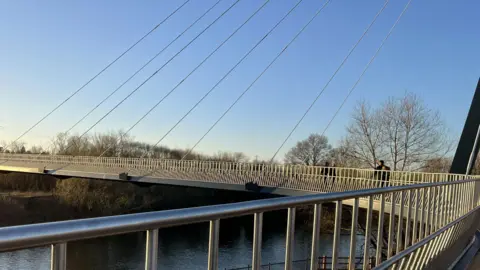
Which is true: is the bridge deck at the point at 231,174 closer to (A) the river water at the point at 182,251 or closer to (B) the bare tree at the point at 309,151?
(A) the river water at the point at 182,251

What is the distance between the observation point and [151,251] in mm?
1525

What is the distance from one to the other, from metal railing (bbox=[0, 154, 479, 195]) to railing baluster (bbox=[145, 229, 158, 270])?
15.7 metres

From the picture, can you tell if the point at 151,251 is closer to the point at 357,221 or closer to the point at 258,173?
the point at 357,221

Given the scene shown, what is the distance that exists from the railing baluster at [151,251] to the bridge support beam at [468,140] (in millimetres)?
17393

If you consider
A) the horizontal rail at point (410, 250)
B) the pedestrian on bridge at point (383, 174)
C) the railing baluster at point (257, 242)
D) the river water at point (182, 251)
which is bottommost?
the river water at point (182, 251)

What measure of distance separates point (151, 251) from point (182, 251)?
2952 cm

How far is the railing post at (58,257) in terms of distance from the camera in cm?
117

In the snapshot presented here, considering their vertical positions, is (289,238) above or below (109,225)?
below

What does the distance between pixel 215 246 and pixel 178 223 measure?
14.0 inches

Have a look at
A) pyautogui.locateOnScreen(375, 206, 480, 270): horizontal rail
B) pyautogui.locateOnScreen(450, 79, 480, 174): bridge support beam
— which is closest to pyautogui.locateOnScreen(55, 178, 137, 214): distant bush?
pyautogui.locateOnScreen(450, 79, 480, 174): bridge support beam

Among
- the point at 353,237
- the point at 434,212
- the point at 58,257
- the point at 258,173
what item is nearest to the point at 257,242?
the point at 58,257

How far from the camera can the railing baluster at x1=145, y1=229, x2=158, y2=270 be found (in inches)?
59.4

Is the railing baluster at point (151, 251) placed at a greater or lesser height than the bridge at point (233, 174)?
greater

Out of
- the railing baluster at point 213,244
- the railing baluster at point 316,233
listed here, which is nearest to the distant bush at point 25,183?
the railing baluster at point 316,233
